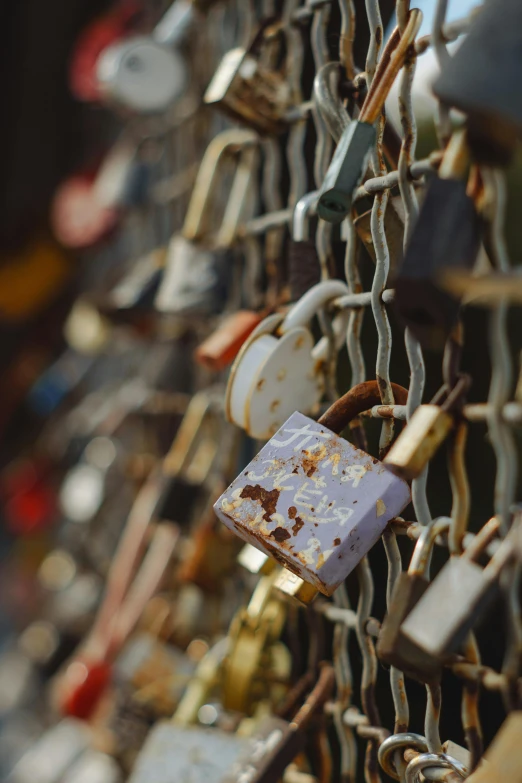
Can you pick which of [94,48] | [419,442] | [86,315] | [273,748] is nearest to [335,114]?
[419,442]

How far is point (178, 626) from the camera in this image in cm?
91

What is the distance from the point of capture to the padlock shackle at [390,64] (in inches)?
17.5

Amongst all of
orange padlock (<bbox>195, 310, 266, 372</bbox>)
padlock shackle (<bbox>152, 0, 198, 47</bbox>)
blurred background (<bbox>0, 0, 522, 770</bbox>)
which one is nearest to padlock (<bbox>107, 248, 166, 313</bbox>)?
blurred background (<bbox>0, 0, 522, 770</bbox>)

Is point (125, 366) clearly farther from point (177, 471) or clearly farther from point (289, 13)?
point (289, 13)

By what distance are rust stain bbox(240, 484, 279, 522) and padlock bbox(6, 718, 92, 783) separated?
3.44 feet

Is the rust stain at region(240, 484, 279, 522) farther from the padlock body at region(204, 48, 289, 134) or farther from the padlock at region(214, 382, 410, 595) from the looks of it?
the padlock body at region(204, 48, 289, 134)

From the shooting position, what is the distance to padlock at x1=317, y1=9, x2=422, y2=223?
1.46 ft

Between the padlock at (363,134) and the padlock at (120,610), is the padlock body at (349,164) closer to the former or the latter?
the padlock at (363,134)

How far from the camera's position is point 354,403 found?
0.48 meters

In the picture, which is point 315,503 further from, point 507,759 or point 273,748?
point 273,748

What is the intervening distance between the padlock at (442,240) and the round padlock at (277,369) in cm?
17

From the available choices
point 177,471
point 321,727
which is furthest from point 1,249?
point 321,727

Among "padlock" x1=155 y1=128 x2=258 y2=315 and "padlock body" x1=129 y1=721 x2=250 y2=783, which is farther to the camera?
"padlock" x1=155 y1=128 x2=258 y2=315

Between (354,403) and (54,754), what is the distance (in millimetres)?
1210
